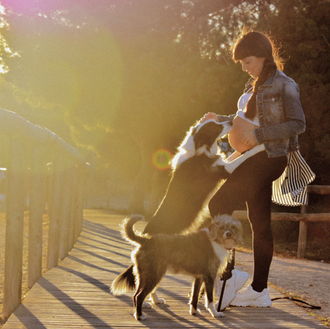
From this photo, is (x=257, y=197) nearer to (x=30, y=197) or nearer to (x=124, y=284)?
(x=124, y=284)

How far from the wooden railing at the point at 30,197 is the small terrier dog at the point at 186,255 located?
0.83 m

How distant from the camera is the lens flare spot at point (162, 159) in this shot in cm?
1652

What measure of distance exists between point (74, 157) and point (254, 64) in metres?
3.22

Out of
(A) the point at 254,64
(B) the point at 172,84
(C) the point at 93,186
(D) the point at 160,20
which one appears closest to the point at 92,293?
(A) the point at 254,64

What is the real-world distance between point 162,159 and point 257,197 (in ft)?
43.7

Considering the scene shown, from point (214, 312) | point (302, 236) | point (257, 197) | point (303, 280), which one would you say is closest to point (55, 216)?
point (214, 312)

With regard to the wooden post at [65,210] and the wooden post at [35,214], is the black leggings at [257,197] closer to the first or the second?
the wooden post at [35,214]

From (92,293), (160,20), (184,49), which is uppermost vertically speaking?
(160,20)

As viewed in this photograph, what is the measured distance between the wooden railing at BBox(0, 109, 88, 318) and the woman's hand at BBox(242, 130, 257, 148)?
1.69 meters

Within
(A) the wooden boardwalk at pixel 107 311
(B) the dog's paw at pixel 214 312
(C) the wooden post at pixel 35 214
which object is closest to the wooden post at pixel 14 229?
(A) the wooden boardwalk at pixel 107 311

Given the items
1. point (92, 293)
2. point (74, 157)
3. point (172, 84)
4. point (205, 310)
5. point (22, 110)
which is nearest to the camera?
point (205, 310)

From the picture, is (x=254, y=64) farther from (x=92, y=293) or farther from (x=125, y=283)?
(x=92, y=293)

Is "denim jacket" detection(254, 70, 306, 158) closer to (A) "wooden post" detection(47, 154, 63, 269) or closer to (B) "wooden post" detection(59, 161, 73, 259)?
(A) "wooden post" detection(47, 154, 63, 269)

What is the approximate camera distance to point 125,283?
11.3ft
